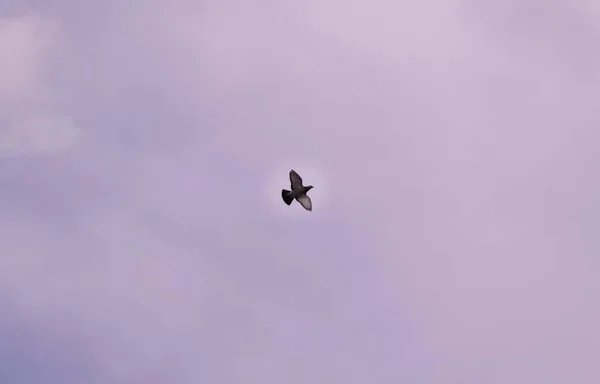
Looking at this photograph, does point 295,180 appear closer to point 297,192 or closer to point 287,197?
point 297,192

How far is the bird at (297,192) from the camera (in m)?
44.7

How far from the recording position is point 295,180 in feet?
147

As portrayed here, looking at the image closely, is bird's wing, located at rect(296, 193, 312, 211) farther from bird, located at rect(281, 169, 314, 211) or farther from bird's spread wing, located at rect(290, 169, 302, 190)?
bird's spread wing, located at rect(290, 169, 302, 190)

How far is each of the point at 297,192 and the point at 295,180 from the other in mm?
1231

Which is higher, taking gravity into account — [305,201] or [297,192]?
[297,192]

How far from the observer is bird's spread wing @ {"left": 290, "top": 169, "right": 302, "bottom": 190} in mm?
44625

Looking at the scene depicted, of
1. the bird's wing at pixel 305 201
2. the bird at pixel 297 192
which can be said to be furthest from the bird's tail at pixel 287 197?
the bird's wing at pixel 305 201

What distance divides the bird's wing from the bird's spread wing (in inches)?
39.5

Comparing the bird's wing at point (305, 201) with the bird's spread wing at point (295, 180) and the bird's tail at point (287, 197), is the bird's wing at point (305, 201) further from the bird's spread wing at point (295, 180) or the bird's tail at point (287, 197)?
the bird's spread wing at point (295, 180)

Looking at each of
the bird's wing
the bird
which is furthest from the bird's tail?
the bird's wing

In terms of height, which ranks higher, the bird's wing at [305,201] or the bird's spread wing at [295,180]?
the bird's spread wing at [295,180]

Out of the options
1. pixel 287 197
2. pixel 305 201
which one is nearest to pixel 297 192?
pixel 287 197

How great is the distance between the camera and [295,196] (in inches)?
1784

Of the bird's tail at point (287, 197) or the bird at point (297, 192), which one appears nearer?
the bird at point (297, 192)
